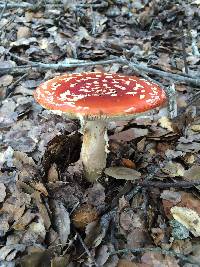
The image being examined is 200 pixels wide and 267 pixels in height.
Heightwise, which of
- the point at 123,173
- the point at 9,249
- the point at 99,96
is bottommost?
the point at 9,249

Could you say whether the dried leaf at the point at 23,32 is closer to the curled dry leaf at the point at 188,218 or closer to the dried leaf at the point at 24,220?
the dried leaf at the point at 24,220

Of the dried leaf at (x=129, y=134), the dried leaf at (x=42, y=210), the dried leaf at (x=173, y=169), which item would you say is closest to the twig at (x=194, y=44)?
the dried leaf at (x=129, y=134)

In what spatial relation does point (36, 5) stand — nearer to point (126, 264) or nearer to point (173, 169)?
point (173, 169)

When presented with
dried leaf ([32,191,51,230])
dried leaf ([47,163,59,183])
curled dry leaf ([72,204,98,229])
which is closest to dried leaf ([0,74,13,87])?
dried leaf ([47,163,59,183])

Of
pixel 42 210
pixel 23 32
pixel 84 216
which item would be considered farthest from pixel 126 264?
pixel 23 32

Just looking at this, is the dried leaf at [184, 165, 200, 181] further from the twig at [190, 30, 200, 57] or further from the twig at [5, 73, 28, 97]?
the twig at [190, 30, 200, 57]

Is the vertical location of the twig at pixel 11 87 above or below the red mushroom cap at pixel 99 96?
below

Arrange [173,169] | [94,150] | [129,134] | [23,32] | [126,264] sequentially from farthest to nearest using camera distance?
[23,32], [129,134], [173,169], [94,150], [126,264]

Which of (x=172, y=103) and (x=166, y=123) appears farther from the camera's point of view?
(x=172, y=103)
